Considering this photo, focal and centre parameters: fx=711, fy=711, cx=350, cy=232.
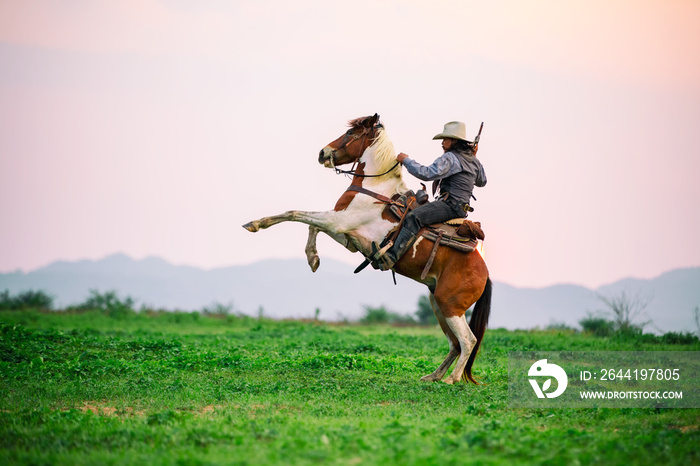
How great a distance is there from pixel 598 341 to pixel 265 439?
47.5 feet

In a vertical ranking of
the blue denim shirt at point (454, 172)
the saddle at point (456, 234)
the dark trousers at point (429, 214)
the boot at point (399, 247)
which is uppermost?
the blue denim shirt at point (454, 172)

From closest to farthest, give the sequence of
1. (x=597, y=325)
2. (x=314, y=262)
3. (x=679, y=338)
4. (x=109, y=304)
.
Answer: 1. (x=314, y=262)
2. (x=679, y=338)
3. (x=597, y=325)
4. (x=109, y=304)

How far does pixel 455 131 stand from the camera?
1077 cm

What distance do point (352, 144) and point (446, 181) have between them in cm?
173

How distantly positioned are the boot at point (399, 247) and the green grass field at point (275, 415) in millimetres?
1858

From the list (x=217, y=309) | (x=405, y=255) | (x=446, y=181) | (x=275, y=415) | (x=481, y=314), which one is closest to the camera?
(x=275, y=415)

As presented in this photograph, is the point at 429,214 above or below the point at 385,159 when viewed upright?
below

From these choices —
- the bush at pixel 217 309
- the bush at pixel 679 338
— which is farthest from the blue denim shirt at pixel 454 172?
the bush at pixel 217 309

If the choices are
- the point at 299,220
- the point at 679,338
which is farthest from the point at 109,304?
the point at 679,338

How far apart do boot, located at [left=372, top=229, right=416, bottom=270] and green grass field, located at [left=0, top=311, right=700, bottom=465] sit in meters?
1.86

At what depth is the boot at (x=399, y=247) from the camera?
10.7m

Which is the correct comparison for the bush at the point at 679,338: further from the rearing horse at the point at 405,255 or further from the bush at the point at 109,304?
the bush at the point at 109,304

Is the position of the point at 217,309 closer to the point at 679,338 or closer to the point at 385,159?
the point at 679,338

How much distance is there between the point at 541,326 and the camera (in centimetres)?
2452
